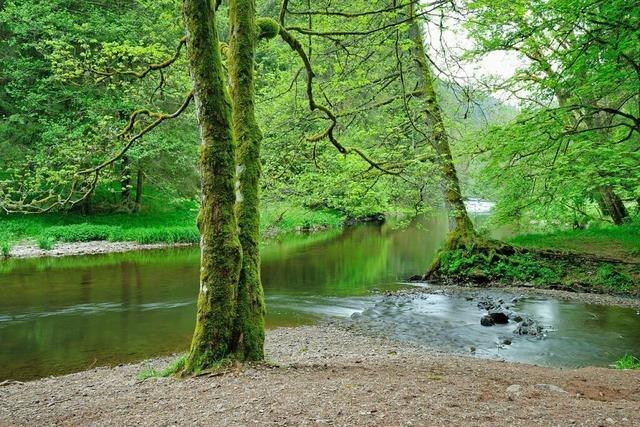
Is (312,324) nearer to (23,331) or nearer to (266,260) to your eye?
(23,331)

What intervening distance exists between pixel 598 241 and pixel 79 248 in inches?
864

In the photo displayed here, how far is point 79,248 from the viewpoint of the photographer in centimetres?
2225

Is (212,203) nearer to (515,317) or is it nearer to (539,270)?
(515,317)

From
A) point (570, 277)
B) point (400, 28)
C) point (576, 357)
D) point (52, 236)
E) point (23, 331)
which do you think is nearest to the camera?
point (400, 28)

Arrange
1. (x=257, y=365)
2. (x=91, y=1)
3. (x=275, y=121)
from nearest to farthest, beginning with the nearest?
(x=257, y=365) → (x=275, y=121) → (x=91, y=1)

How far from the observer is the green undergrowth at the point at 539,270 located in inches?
517

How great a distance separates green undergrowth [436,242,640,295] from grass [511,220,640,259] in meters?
0.80

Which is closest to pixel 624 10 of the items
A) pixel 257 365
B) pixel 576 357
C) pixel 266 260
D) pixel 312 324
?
pixel 576 357

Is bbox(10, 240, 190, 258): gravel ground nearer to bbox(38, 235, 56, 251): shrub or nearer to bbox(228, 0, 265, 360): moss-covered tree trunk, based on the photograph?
bbox(38, 235, 56, 251): shrub

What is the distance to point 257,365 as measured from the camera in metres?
5.52

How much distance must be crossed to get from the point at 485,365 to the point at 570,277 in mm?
9107

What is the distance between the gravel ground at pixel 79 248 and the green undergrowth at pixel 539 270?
15.5 metres

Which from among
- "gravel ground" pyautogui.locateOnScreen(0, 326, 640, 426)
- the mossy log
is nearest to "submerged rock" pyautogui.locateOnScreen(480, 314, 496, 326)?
"gravel ground" pyautogui.locateOnScreen(0, 326, 640, 426)

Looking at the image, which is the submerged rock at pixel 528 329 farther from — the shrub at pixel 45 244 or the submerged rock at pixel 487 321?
the shrub at pixel 45 244
